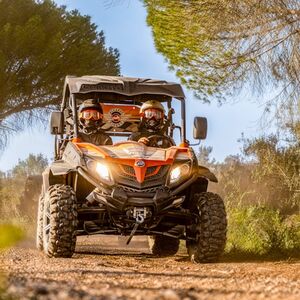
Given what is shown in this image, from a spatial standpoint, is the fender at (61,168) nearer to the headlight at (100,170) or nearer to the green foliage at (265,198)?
the headlight at (100,170)

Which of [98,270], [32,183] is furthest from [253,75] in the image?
[32,183]

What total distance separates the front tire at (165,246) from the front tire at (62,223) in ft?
8.31

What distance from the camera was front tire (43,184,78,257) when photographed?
8.17m

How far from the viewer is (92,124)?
30.9 ft

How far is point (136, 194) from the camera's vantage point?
8.34 meters

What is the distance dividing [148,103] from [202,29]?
5.37 metres

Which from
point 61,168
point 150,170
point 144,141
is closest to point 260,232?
point 144,141

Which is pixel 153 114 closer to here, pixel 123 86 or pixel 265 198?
pixel 123 86

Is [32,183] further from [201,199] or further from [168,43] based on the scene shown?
[201,199]

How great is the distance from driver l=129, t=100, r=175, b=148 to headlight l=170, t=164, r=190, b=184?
2.76ft

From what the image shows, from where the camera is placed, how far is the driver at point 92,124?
9.36 m

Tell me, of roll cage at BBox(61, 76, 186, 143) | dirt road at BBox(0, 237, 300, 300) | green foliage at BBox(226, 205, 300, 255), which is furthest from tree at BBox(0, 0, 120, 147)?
dirt road at BBox(0, 237, 300, 300)

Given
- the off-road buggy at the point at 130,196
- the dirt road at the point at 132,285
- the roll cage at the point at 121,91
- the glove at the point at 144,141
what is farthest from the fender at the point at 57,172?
the dirt road at the point at 132,285

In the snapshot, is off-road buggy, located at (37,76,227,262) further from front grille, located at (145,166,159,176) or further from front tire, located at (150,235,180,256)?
front tire, located at (150,235,180,256)
